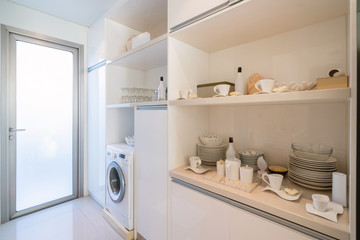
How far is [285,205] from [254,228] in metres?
0.21

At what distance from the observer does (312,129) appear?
3.74 ft

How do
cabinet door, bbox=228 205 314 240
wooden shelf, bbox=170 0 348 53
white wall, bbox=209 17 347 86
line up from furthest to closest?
white wall, bbox=209 17 347 86, wooden shelf, bbox=170 0 348 53, cabinet door, bbox=228 205 314 240

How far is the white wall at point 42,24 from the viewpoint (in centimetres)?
204

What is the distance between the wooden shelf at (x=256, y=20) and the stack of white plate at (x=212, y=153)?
0.94 meters

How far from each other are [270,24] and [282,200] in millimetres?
1132

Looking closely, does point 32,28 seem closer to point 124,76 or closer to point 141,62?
point 124,76

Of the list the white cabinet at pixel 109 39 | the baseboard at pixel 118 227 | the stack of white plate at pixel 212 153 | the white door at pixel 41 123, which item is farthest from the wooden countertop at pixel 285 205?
the white door at pixel 41 123

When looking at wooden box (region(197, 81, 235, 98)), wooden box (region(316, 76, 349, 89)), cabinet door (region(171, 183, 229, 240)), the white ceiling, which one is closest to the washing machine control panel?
cabinet door (region(171, 183, 229, 240))

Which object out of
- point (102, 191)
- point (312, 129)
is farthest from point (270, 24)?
point (102, 191)

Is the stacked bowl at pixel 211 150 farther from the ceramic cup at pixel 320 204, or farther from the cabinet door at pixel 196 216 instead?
the ceramic cup at pixel 320 204

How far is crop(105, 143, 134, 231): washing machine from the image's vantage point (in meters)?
1.73

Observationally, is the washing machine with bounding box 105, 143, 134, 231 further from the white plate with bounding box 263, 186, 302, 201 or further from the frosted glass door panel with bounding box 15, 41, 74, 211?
the white plate with bounding box 263, 186, 302, 201

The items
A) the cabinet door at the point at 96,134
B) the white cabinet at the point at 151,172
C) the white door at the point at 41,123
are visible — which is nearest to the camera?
the white cabinet at the point at 151,172

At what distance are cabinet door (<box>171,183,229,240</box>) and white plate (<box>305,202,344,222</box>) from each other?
1.41 feet
